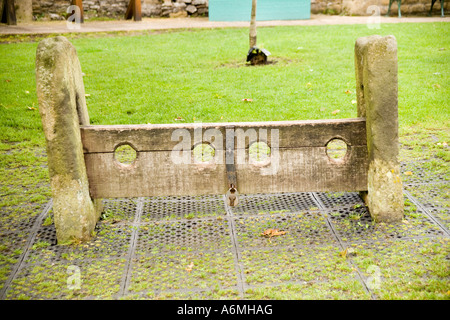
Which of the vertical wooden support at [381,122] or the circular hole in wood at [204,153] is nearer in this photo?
the vertical wooden support at [381,122]

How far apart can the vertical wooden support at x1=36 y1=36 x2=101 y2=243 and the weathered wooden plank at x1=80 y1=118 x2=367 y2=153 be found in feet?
0.69

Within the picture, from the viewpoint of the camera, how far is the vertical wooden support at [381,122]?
4.18 metres

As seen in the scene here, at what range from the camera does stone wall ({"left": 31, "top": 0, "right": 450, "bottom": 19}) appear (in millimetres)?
15852

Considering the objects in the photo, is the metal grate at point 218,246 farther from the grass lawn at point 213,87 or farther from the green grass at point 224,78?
the green grass at point 224,78

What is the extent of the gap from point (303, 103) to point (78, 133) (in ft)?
13.6

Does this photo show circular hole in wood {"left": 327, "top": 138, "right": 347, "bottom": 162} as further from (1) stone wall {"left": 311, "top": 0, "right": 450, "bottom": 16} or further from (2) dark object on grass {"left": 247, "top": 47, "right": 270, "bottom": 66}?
(1) stone wall {"left": 311, "top": 0, "right": 450, "bottom": 16}

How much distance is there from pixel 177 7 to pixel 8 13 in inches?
205

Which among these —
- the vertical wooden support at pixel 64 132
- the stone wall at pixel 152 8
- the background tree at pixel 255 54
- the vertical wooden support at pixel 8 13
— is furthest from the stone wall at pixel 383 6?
the vertical wooden support at pixel 64 132

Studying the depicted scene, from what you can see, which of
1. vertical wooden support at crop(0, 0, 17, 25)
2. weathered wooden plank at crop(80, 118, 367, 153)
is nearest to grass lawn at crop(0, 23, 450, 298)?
weathered wooden plank at crop(80, 118, 367, 153)

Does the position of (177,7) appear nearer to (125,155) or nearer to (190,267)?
(125,155)

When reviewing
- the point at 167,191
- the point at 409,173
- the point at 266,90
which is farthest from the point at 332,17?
the point at 167,191

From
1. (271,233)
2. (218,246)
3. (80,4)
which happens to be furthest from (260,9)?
(218,246)

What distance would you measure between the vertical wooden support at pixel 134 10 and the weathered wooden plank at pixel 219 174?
12101 mm

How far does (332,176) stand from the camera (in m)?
4.53
